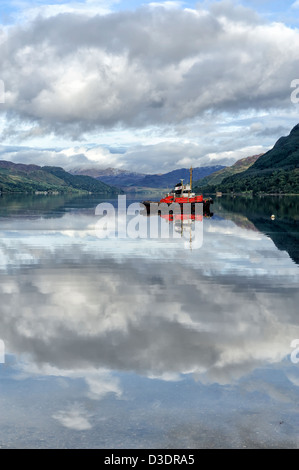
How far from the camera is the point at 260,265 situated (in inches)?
1720

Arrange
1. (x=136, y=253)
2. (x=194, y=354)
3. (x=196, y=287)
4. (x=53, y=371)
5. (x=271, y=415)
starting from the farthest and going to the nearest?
(x=136, y=253)
(x=196, y=287)
(x=194, y=354)
(x=53, y=371)
(x=271, y=415)

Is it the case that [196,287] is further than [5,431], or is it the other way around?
[196,287]

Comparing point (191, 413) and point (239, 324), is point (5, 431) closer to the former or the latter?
point (191, 413)

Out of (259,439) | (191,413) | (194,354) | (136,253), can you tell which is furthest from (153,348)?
(136,253)

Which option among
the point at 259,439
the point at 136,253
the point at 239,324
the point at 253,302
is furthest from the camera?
the point at 136,253

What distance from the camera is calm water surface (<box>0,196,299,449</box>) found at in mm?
13883

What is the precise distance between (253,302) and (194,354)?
413 inches

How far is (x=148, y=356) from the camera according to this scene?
20.0m

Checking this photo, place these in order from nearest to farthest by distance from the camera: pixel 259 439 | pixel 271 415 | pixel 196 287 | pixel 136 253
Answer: pixel 259 439
pixel 271 415
pixel 196 287
pixel 136 253

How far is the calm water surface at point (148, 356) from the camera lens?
1388 centimetres

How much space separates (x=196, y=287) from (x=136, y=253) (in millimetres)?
17856
